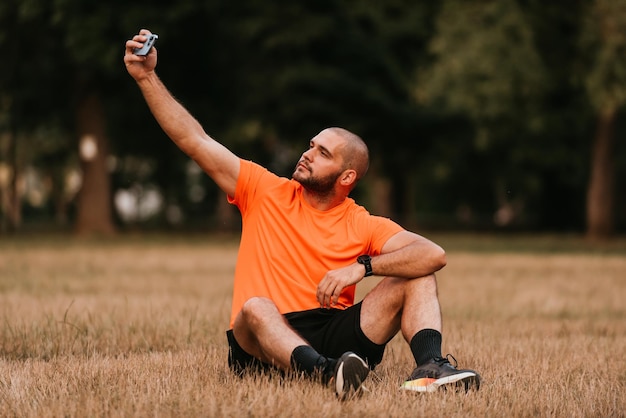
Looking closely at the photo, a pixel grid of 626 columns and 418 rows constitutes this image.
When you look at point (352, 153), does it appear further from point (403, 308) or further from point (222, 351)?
point (222, 351)

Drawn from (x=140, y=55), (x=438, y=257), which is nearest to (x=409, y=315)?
(x=438, y=257)

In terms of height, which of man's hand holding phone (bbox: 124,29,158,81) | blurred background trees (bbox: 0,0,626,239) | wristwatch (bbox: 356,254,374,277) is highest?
blurred background trees (bbox: 0,0,626,239)

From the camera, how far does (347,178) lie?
5.21m

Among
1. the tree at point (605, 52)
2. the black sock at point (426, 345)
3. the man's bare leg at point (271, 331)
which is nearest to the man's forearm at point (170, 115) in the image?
the man's bare leg at point (271, 331)

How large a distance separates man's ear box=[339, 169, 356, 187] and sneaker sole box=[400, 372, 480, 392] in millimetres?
1155

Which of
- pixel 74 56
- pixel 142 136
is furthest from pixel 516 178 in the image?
pixel 74 56

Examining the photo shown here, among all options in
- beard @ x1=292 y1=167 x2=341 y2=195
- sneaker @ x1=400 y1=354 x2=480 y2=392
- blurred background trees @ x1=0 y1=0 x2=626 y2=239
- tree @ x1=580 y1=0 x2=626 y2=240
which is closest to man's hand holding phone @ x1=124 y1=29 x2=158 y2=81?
beard @ x1=292 y1=167 x2=341 y2=195

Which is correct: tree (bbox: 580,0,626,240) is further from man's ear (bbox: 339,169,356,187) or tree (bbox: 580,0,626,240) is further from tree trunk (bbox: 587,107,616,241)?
man's ear (bbox: 339,169,356,187)

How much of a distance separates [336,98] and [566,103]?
8.53 metres

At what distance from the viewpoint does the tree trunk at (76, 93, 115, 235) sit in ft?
93.2

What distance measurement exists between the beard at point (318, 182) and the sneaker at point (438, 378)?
112cm

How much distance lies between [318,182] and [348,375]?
1189 mm

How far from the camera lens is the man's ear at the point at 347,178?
17.1 ft

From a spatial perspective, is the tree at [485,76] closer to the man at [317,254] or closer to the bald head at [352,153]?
the bald head at [352,153]
